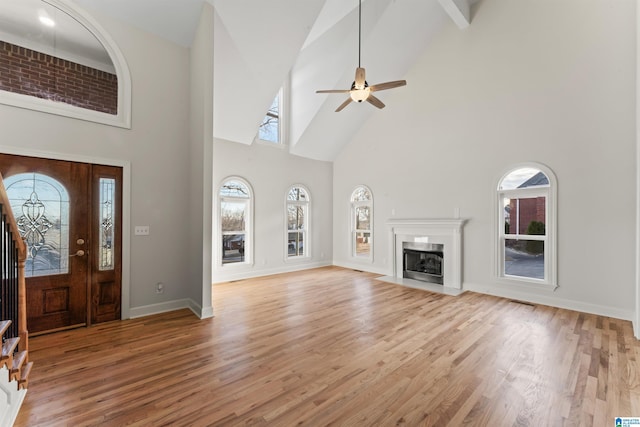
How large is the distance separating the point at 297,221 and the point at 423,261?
3.18m

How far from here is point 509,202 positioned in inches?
188

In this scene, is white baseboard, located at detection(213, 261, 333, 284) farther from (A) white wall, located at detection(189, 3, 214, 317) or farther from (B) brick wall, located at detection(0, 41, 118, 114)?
(B) brick wall, located at detection(0, 41, 118, 114)

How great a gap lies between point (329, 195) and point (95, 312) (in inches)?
219

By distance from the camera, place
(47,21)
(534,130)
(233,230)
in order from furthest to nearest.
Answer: (233,230) < (534,130) < (47,21)

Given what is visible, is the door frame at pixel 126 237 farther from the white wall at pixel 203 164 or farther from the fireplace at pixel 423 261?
the fireplace at pixel 423 261

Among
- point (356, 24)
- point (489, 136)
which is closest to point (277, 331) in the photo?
point (489, 136)

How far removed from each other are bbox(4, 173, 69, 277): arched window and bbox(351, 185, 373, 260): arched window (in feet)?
18.2

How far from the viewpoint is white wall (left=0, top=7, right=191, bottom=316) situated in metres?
3.45

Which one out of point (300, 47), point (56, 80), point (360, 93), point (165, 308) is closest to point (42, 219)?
point (56, 80)

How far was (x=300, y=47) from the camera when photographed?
181 inches

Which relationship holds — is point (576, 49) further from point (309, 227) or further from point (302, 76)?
point (309, 227)

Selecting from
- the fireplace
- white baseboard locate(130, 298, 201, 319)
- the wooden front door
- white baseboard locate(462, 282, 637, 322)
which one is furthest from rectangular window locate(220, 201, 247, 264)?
A: white baseboard locate(462, 282, 637, 322)

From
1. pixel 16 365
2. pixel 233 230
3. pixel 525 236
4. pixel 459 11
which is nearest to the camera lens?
pixel 16 365

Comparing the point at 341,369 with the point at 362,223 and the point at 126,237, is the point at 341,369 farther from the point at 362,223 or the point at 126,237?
the point at 362,223
